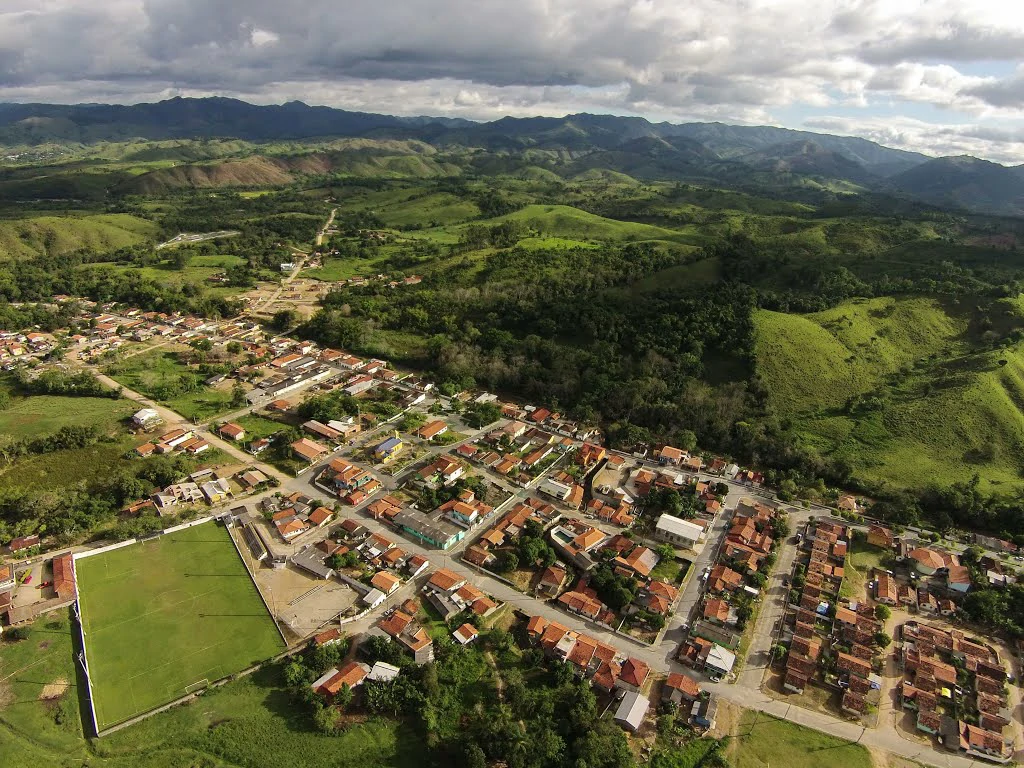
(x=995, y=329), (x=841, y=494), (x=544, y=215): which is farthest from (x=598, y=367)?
(x=544, y=215)

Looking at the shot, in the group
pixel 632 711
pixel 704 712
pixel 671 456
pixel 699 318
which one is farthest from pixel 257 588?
pixel 699 318

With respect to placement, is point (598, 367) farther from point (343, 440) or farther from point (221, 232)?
point (221, 232)

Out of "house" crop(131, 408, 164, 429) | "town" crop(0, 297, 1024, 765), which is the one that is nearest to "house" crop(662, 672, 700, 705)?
"town" crop(0, 297, 1024, 765)

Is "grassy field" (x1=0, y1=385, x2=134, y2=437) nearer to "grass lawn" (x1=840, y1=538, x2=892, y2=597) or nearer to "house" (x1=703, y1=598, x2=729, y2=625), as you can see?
"house" (x1=703, y1=598, x2=729, y2=625)

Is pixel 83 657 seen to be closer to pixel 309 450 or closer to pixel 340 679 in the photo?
pixel 340 679

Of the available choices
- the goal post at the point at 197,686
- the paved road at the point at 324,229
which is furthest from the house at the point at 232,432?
the paved road at the point at 324,229

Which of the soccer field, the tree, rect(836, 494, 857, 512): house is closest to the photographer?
the soccer field

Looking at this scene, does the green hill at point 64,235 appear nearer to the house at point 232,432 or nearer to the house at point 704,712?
the house at point 232,432
